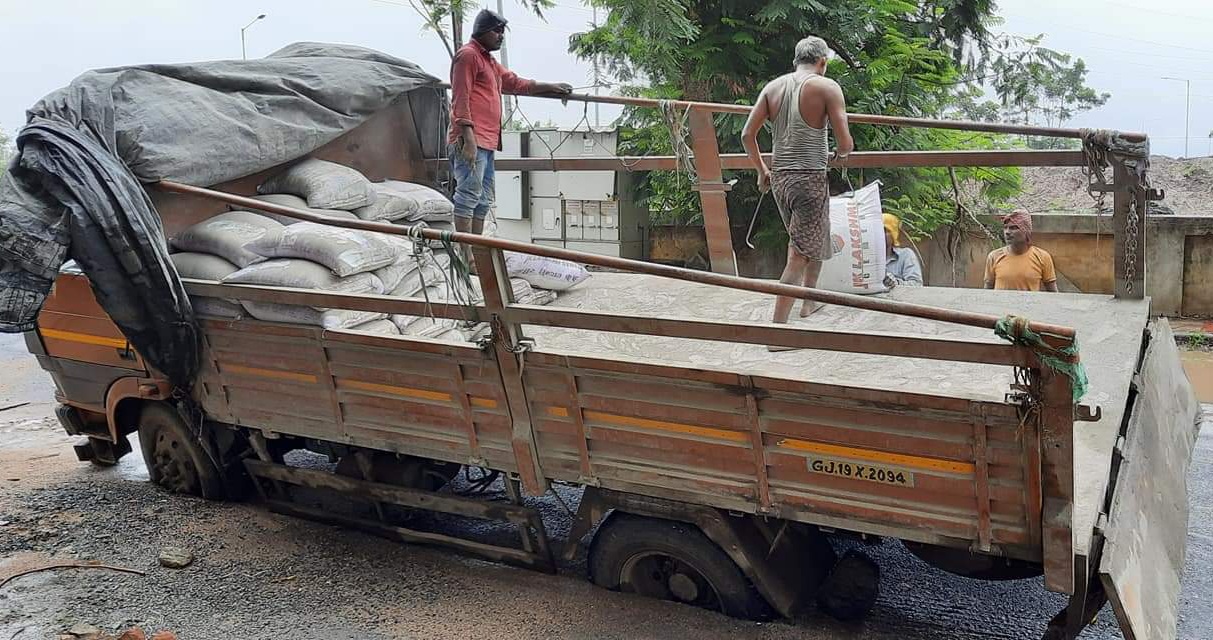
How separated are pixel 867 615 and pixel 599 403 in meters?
1.42

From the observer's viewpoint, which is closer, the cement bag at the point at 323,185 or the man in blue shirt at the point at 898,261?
the cement bag at the point at 323,185

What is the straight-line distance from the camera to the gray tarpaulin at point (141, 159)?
13.5ft

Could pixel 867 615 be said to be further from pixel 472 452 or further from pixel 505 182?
pixel 505 182

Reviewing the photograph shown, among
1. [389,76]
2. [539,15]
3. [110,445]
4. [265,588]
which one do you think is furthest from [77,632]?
[539,15]

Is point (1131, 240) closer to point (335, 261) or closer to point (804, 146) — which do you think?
point (804, 146)

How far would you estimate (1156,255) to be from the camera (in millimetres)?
9242

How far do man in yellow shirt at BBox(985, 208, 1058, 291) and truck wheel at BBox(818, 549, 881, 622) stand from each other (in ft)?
9.37

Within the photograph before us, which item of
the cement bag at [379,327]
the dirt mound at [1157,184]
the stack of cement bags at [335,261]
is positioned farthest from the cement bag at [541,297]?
the dirt mound at [1157,184]

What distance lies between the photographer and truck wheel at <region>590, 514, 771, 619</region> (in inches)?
142

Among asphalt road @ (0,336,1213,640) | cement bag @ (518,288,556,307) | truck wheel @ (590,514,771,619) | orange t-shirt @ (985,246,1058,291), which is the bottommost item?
asphalt road @ (0,336,1213,640)

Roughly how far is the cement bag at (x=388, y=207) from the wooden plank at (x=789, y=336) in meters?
2.34

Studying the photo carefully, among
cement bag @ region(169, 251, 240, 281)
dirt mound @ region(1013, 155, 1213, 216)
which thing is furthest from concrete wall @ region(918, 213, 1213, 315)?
cement bag @ region(169, 251, 240, 281)

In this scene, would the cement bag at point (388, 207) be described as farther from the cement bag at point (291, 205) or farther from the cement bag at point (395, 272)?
the cement bag at point (395, 272)

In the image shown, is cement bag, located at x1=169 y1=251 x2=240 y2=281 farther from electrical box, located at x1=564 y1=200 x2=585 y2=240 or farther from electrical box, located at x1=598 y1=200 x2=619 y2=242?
electrical box, located at x1=564 y1=200 x2=585 y2=240
